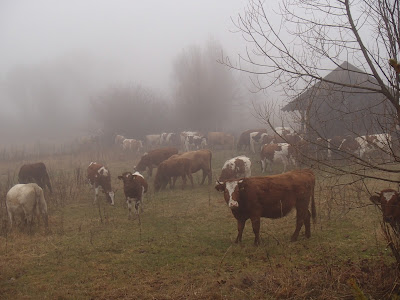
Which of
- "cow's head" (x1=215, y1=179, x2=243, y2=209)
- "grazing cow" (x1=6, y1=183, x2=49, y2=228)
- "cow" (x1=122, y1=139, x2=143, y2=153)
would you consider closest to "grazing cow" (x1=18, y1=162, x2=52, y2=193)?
"grazing cow" (x1=6, y1=183, x2=49, y2=228)

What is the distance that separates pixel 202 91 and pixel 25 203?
115ft

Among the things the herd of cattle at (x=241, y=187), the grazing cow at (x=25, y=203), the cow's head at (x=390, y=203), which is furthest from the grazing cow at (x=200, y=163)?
the cow's head at (x=390, y=203)

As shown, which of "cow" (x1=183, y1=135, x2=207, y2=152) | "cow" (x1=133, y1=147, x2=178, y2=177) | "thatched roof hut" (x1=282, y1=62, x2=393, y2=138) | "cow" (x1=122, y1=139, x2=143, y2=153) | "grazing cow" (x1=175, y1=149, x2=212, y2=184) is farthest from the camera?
"cow" (x1=122, y1=139, x2=143, y2=153)

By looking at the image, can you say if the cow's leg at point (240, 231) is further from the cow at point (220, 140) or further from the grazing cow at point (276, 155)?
the cow at point (220, 140)

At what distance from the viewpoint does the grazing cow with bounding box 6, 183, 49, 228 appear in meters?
11.5

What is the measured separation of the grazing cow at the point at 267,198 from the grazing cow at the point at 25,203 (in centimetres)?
615

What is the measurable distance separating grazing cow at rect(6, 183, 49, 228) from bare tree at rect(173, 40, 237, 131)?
34265 millimetres

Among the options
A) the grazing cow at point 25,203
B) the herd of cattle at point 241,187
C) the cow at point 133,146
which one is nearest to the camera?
the herd of cattle at point 241,187

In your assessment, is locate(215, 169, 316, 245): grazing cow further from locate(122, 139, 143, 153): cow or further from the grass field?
locate(122, 139, 143, 153): cow

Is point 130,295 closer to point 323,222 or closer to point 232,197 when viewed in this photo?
point 232,197

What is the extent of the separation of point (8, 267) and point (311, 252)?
254 inches

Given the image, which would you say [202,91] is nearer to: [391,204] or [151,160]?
[151,160]

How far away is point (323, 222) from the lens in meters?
9.92

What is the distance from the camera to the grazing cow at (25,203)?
11453 mm
